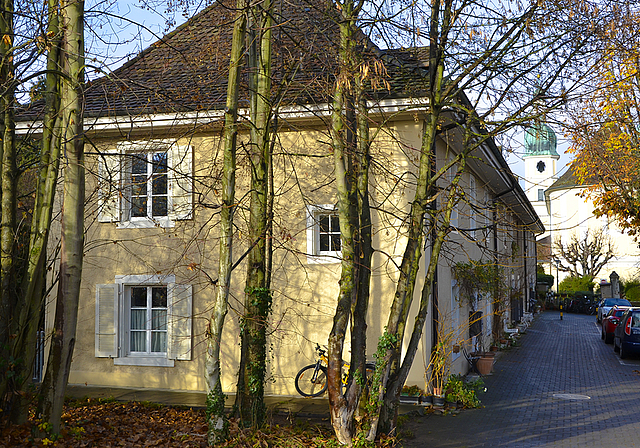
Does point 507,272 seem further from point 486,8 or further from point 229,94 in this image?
point 229,94

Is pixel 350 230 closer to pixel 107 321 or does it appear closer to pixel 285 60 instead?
pixel 285 60

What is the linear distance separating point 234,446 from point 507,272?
15.4 m

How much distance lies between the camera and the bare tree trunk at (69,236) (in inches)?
261

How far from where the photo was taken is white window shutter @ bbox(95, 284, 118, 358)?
12062 millimetres

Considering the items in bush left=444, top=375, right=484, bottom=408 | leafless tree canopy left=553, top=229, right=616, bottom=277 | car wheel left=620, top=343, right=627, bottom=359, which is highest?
leafless tree canopy left=553, top=229, right=616, bottom=277

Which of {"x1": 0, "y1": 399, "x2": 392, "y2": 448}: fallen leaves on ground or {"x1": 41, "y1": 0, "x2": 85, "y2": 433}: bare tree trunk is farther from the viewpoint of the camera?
{"x1": 0, "y1": 399, "x2": 392, "y2": 448}: fallen leaves on ground

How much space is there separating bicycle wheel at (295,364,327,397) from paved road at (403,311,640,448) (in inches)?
75.2

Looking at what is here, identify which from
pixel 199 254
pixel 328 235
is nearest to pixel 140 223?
pixel 199 254

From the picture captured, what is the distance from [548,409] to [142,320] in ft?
24.8

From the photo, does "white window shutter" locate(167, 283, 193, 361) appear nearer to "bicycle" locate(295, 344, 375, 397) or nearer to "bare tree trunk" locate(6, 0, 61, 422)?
"bicycle" locate(295, 344, 375, 397)

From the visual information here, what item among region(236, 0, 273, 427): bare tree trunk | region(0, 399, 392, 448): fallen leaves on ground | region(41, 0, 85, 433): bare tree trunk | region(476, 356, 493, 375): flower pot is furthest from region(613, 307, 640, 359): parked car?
region(41, 0, 85, 433): bare tree trunk

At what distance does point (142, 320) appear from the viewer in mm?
12227

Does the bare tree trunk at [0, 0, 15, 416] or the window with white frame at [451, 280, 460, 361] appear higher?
the bare tree trunk at [0, 0, 15, 416]

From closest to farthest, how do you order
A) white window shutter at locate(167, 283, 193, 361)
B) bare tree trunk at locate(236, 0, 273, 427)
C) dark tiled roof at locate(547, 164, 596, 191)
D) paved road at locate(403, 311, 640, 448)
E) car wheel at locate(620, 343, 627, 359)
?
1. bare tree trunk at locate(236, 0, 273, 427)
2. paved road at locate(403, 311, 640, 448)
3. white window shutter at locate(167, 283, 193, 361)
4. dark tiled roof at locate(547, 164, 596, 191)
5. car wheel at locate(620, 343, 627, 359)
